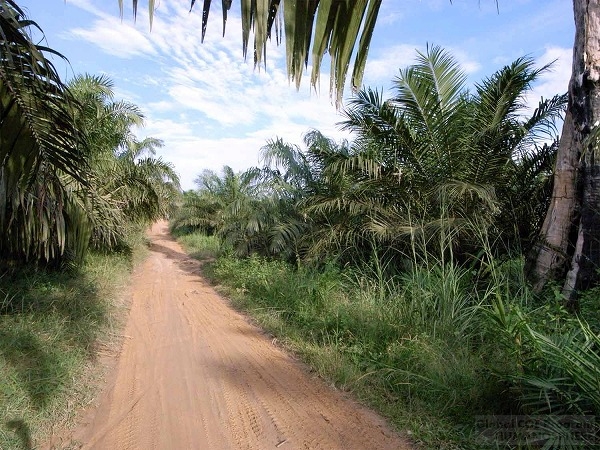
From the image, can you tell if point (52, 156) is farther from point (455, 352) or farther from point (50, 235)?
point (455, 352)

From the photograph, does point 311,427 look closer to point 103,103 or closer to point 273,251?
point 273,251

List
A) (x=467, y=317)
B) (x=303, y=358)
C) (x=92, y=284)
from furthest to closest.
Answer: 1. (x=92, y=284)
2. (x=303, y=358)
3. (x=467, y=317)

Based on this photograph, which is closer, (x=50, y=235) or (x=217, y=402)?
(x=217, y=402)

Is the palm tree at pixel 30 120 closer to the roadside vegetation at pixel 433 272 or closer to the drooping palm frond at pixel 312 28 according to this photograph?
the drooping palm frond at pixel 312 28

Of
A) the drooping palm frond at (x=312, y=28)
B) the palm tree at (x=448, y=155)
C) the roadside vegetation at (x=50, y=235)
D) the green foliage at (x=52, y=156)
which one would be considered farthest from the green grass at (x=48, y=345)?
the palm tree at (x=448, y=155)

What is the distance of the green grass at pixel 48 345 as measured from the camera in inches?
125

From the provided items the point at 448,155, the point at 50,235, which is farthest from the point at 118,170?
the point at 448,155

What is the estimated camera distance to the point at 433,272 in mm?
5273

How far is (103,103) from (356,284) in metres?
7.43

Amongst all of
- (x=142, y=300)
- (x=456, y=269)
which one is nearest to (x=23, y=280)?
(x=142, y=300)

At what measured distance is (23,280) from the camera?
21.8 feet

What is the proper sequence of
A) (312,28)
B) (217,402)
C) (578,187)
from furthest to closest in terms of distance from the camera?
(578,187) < (217,402) < (312,28)

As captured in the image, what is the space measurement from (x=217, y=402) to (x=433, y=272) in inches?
123

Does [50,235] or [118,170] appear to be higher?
[118,170]
